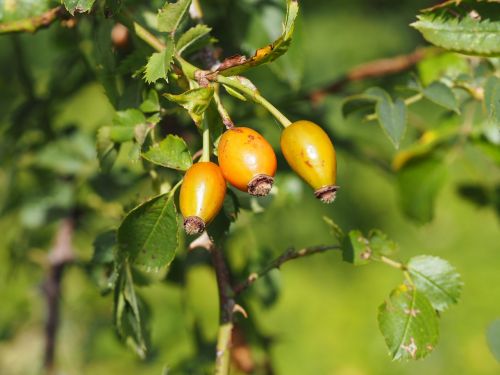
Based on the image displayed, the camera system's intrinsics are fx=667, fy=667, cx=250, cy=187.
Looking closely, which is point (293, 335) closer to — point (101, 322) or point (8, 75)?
point (101, 322)

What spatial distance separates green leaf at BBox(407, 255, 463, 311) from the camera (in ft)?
3.23

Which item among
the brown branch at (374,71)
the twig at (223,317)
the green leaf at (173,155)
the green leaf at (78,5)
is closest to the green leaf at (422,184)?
the brown branch at (374,71)

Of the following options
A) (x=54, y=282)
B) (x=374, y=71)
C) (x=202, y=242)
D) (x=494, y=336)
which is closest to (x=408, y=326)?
(x=494, y=336)

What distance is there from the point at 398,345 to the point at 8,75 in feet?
5.00

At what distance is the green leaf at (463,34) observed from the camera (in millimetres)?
923

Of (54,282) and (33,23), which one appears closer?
(33,23)

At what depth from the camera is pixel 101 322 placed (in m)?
2.23

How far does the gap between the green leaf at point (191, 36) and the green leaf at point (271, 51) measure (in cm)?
10

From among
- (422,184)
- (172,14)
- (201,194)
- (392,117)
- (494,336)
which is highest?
(172,14)

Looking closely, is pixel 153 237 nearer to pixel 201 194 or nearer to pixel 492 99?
pixel 201 194

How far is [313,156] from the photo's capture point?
796mm

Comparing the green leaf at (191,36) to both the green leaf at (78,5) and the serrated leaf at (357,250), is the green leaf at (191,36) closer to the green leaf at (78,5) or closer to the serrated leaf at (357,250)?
the green leaf at (78,5)

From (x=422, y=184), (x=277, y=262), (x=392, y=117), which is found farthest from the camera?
(x=422, y=184)

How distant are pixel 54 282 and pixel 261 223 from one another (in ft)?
1.88
